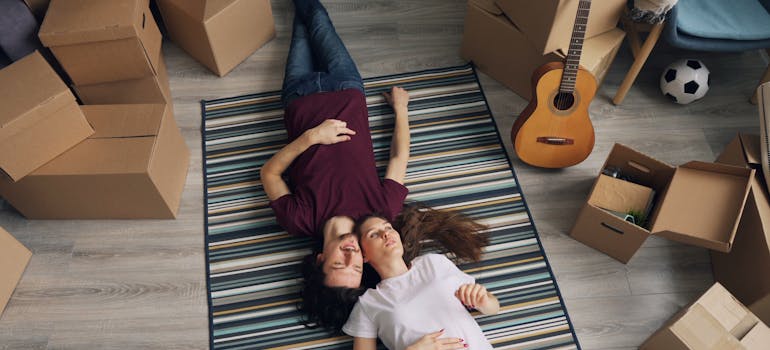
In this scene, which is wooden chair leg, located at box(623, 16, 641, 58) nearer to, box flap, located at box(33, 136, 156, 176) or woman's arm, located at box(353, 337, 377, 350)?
woman's arm, located at box(353, 337, 377, 350)

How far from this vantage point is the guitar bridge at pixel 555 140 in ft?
6.77

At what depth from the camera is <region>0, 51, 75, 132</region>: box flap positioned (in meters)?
1.66

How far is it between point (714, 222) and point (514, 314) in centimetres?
73

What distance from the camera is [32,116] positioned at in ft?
5.53

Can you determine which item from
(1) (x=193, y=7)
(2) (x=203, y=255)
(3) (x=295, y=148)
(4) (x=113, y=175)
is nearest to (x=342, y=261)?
(3) (x=295, y=148)

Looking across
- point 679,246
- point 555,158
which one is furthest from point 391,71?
point 679,246

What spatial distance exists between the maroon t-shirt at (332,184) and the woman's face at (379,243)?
12 cm

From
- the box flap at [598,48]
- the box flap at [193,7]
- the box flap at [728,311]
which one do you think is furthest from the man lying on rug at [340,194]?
the box flap at [598,48]

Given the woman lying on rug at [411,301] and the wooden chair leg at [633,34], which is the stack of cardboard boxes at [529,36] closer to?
the wooden chair leg at [633,34]

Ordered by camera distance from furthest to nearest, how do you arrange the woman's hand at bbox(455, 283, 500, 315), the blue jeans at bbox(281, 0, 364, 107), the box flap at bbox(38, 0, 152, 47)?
the blue jeans at bbox(281, 0, 364, 107) < the box flap at bbox(38, 0, 152, 47) < the woman's hand at bbox(455, 283, 500, 315)

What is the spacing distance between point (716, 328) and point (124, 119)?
2062mm

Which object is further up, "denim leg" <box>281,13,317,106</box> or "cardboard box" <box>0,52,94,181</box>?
"cardboard box" <box>0,52,94,181</box>

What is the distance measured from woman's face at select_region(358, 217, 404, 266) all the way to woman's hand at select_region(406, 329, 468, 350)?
28 cm

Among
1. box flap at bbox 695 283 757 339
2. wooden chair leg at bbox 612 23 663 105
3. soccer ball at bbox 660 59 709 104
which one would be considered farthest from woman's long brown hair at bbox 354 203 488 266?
soccer ball at bbox 660 59 709 104
